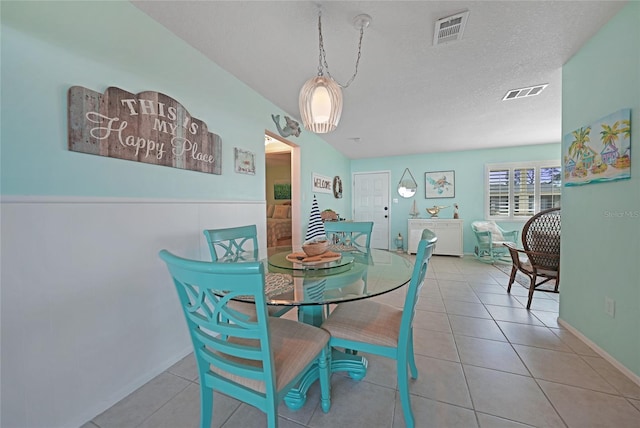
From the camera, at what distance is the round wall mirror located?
5.73m

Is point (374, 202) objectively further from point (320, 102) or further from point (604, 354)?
point (320, 102)

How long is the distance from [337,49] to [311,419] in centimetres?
236

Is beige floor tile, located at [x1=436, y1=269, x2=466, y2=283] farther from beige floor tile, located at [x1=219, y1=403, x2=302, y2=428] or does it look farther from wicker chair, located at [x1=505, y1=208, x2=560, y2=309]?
beige floor tile, located at [x1=219, y1=403, x2=302, y2=428]

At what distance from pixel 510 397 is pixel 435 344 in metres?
0.57

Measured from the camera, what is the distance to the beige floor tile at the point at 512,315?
7.42 ft

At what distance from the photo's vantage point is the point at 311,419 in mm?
1247

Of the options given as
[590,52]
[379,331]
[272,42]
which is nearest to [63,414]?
[379,331]

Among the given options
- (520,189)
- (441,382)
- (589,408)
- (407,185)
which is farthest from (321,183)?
(520,189)

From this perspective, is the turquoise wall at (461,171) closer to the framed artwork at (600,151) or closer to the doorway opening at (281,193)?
the doorway opening at (281,193)

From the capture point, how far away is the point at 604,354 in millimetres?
1686

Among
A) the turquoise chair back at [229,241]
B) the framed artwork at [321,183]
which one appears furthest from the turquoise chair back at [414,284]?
the framed artwork at [321,183]

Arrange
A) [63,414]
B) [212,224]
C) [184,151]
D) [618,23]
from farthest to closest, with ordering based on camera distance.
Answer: [212,224] → [184,151] → [618,23] → [63,414]

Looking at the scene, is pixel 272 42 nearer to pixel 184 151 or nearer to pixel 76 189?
pixel 184 151

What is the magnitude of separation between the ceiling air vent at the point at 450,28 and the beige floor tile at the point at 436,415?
226 centimetres
